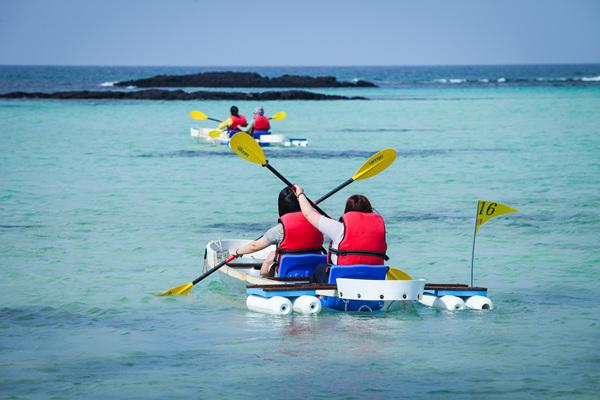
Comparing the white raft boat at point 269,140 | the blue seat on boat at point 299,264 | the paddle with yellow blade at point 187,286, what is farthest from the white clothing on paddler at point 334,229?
the white raft boat at point 269,140

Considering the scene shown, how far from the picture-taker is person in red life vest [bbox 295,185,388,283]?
11250mm

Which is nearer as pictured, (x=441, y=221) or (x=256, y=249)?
(x=256, y=249)

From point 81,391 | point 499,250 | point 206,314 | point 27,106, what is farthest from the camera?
point 27,106

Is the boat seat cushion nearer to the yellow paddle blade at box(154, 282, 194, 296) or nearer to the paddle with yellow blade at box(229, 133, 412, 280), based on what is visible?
the paddle with yellow blade at box(229, 133, 412, 280)

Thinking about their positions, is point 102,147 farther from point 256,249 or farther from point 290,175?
point 256,249

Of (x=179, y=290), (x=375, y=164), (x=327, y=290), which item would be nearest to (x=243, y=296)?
(x=179, y=290)

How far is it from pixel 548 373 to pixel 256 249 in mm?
3896

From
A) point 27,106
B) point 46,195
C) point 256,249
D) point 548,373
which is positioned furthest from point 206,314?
point 27,106

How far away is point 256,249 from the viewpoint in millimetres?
12484

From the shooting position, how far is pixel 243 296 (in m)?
12.7

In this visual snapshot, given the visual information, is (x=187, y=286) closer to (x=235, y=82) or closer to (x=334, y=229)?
(x=334, y=229)

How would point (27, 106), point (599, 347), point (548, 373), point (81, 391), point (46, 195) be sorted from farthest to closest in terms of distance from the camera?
1. point (27, 106)
2. point (46, 195)
3. point (599, 347)
4. point (548, 373)
5. point (81, 391)

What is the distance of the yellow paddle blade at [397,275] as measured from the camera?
470 inches

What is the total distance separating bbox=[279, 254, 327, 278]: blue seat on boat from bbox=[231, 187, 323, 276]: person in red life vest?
0.07 meters
